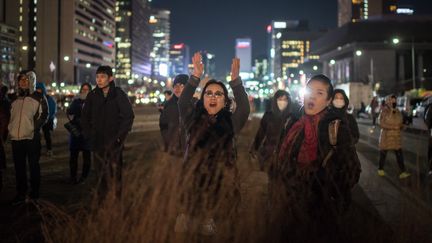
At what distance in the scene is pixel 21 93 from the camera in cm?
752

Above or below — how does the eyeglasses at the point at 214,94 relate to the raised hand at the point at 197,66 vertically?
below

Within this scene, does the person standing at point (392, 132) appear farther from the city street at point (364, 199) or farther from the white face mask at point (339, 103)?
the white face mask at point (339, 103)

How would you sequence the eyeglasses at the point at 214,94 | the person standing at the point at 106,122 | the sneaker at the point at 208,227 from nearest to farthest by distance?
1. the sneaker at the point at 208,227
2. the eyeglasses at the point at 214,94
3. the person standing at the point at 106,122

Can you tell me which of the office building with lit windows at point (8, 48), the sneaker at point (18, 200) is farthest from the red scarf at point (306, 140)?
the office building with lit windows at point (8, 48)

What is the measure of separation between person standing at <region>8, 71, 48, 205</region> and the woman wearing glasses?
12.2 feet

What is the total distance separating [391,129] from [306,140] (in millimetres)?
7107

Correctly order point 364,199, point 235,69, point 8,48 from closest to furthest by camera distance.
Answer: point 235,69 → point 364,199 → point 8,48

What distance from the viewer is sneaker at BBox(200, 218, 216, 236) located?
13.9 feet

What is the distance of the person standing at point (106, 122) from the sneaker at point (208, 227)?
254 cm

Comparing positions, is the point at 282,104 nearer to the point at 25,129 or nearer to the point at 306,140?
the point at 25,129

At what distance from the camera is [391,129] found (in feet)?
34.7

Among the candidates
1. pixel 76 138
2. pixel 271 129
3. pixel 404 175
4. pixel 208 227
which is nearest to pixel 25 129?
pixel 76 138

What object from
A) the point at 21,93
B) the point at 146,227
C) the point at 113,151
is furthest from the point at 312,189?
the point at 21,93

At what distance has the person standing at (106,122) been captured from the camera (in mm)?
6613
